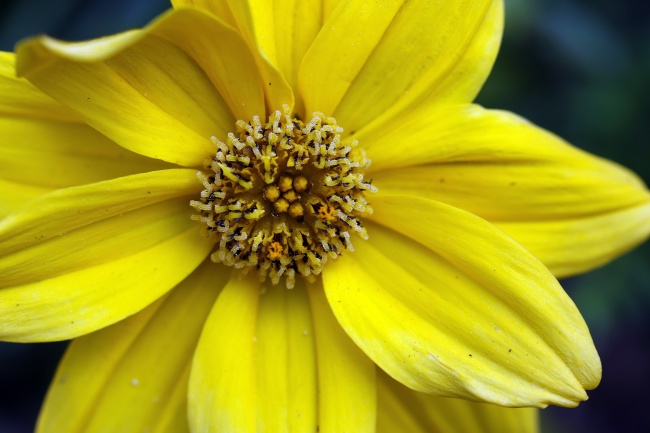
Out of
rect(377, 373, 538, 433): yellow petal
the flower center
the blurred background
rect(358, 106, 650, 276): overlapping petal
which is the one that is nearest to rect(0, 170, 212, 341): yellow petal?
the flower center

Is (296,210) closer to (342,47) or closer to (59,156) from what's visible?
(342,47)

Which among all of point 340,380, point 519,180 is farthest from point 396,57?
point 340,380

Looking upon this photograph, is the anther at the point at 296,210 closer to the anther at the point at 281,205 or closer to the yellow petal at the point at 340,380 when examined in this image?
the anther at the point at 281,205

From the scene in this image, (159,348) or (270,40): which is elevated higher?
(270,40)

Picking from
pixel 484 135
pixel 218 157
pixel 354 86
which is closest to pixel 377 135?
pixel 354 86

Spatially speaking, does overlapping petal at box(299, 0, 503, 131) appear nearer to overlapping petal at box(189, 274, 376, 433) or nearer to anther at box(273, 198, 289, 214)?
anther at box(273, 198, 289, 214)

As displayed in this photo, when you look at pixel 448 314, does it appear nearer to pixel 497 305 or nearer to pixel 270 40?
pixel 497 305
